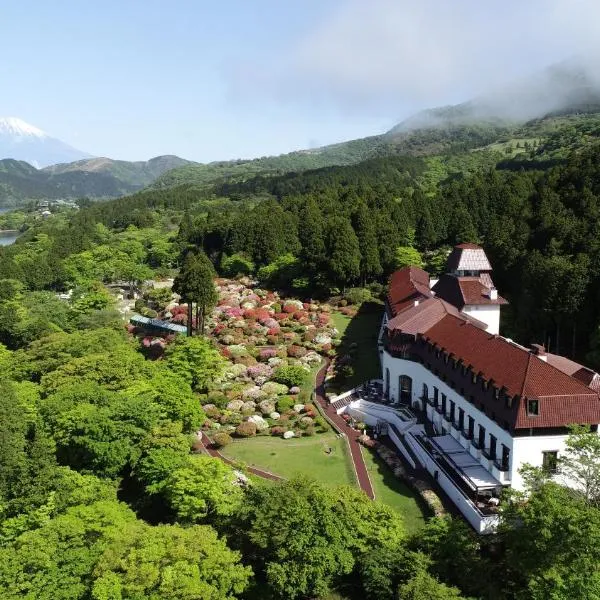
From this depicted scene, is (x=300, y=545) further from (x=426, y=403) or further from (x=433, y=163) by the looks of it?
(x=433, y=163)

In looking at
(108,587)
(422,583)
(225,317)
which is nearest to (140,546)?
(108,587)

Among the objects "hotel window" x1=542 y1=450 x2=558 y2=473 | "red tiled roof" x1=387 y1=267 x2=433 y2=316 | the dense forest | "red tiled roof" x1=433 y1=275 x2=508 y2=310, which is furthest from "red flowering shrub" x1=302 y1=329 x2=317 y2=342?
"hotel window" x1=542 y1=450 x2=558 y2=473

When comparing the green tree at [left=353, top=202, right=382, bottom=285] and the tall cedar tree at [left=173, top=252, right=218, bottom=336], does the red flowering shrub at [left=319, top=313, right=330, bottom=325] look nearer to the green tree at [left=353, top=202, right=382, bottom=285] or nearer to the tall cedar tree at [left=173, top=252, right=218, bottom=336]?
the green tree at [left=353, top=202, right=382, bottom=285]

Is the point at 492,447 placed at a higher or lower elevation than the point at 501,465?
higher

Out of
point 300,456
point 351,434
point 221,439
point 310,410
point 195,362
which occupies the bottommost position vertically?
point 300,456

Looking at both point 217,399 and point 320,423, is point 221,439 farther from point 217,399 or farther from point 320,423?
point 320,423

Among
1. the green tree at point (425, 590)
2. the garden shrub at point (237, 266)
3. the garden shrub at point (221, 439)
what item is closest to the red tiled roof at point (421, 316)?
the garden shrub at point (221, 439)

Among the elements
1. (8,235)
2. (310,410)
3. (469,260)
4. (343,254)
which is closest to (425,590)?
(310,410)
